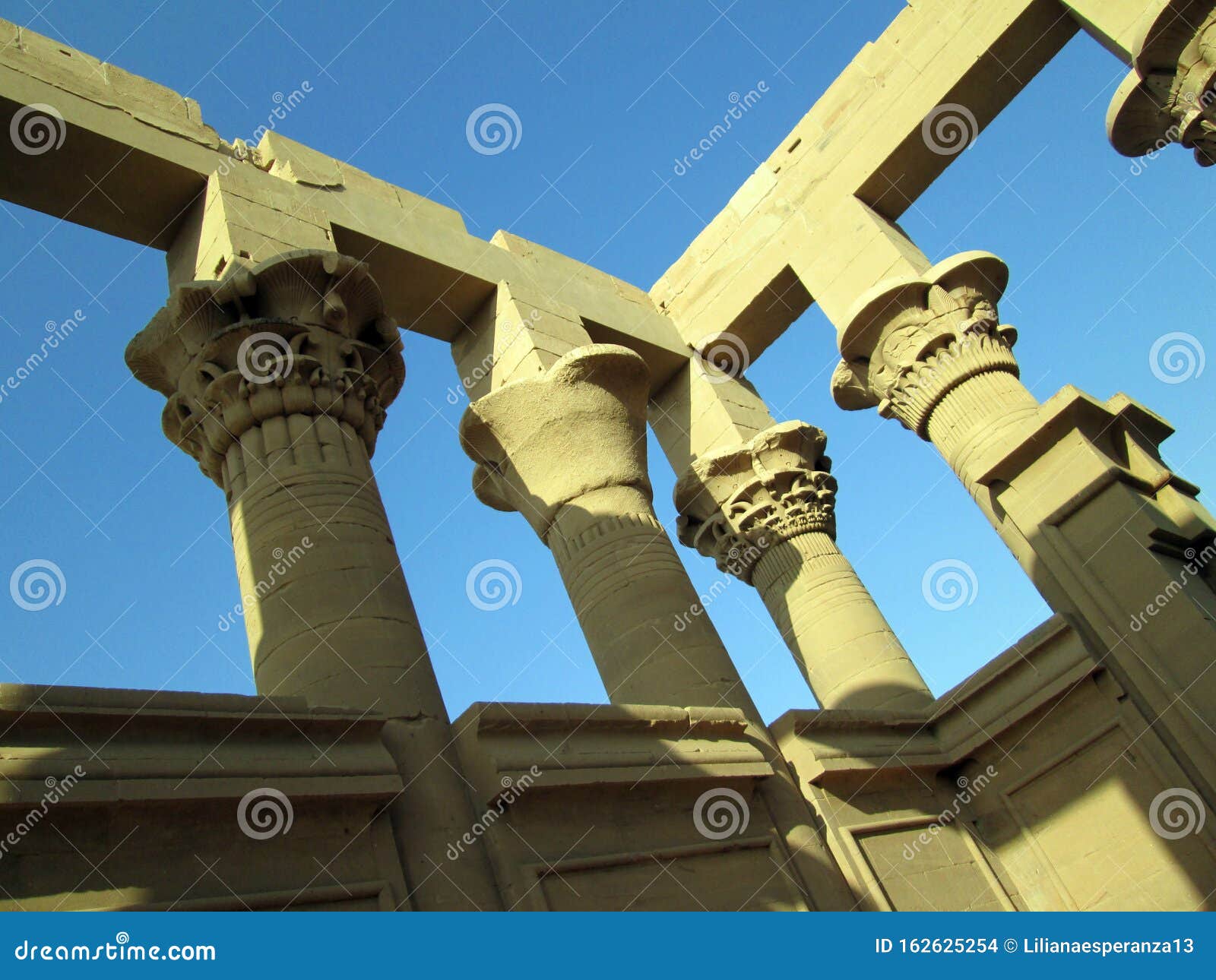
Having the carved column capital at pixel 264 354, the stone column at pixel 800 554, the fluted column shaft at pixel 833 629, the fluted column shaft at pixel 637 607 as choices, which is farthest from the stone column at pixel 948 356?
the carved column capital at pixel 264 354

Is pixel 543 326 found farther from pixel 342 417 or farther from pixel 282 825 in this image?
pixel 282 825

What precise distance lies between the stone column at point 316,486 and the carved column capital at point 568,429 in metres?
1.40

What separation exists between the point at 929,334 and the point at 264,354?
21.7 ft

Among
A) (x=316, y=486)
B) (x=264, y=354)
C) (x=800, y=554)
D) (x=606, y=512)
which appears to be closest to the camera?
(x=316, y=486)

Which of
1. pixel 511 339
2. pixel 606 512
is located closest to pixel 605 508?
pixel 606 512

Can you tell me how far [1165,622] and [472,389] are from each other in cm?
696

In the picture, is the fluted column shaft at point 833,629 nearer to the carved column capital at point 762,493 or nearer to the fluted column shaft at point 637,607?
the carved column capital at point 762,493

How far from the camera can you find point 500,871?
17.9 ft

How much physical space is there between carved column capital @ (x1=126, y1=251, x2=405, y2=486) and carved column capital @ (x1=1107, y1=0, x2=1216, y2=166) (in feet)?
22.4

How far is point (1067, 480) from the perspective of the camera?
922cm

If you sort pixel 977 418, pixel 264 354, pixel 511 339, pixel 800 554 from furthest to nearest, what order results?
1. pixel 800 554
2. pixel 511 339
3. pixel 977 418
4. pixel 264 354

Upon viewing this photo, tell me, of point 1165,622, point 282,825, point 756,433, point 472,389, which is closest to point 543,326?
point 472,389

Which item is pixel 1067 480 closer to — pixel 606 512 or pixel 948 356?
pixel 948 356

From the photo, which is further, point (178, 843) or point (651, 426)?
point (651, 426)
